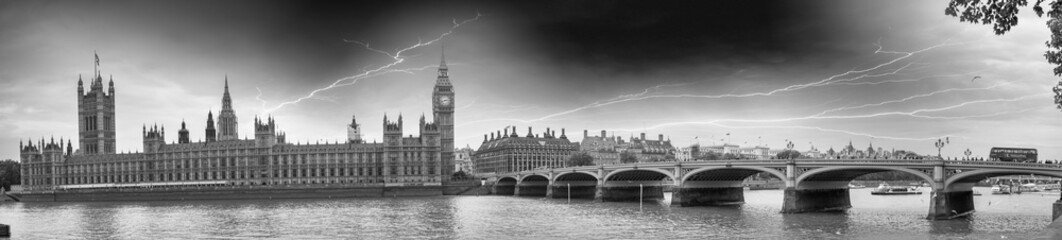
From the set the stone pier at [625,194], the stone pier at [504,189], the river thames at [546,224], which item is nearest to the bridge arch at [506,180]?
the stone pier at [504,189]

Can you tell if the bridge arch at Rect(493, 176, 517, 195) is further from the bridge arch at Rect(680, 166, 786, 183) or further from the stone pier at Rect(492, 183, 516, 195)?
the bridge arch at Rect(680, 166, 786, 183)

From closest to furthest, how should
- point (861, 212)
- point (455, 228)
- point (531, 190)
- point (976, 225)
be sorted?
point (976, 225) → point (455, 228) → point (861, 212) → point (531, 190)

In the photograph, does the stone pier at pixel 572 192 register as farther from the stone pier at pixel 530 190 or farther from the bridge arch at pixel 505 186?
the bridge arch at pixel 505 186

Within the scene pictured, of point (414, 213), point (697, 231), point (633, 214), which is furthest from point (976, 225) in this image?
point (414, 213)

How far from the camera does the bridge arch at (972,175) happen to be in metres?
70.6

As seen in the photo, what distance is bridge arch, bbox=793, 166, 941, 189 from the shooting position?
262ft

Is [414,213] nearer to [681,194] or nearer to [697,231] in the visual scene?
[681,194]

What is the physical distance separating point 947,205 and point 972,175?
13.2ft

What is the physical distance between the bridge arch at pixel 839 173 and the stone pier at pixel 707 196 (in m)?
19.0

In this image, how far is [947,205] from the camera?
7706 cm

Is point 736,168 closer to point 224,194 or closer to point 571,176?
point 571,176

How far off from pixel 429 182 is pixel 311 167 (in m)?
26.1

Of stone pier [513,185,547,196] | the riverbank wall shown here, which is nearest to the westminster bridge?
stone pier [513,185,547,196]

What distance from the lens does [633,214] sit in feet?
318
